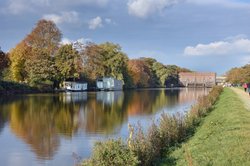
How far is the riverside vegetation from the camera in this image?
8500 millimetres

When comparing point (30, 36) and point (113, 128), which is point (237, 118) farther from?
point (30, 36)

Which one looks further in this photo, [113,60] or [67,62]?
[113,60]

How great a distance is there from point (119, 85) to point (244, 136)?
8616 cm

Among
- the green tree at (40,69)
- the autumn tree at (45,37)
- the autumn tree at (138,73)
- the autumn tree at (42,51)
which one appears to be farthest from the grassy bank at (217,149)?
the autumn tree at (138,73)

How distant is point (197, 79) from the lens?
600 ft

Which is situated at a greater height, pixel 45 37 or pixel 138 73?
pixel 45 37

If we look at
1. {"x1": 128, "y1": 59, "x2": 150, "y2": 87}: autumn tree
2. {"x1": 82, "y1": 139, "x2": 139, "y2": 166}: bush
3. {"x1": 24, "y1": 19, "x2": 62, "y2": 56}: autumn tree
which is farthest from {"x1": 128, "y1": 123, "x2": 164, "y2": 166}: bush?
{"x1": 128, "y1": 59, "x2": 150, "y2": 87}: autumn tree

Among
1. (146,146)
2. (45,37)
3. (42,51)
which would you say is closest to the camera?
(146,146)

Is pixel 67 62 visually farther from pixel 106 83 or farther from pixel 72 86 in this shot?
pixel 106 83

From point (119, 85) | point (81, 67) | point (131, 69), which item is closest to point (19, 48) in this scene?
point (81, 67)

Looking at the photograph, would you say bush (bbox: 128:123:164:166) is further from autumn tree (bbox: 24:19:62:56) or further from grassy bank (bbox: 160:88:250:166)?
autumn tree (bbox: 24:19:62:56)

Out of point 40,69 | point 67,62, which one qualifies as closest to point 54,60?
point 67,62

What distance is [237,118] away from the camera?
18.0 metres

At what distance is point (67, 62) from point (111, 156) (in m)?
69.3
